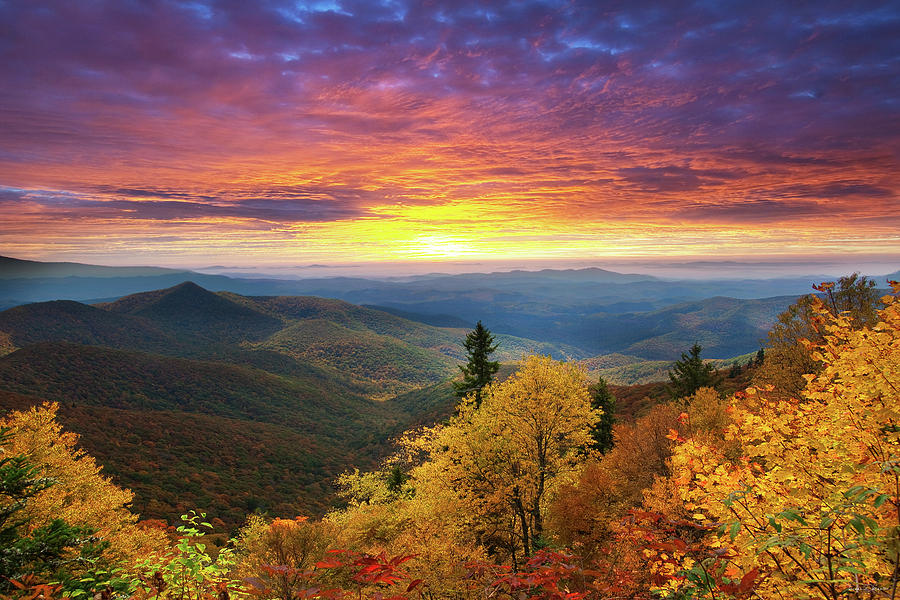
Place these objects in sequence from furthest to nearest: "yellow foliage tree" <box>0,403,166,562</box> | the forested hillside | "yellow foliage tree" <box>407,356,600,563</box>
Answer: the forested hillside, "yellow foliage tree" <box>407,356,600,563</box>, "yellow foliage tree" <box>0,403,166,562</box>

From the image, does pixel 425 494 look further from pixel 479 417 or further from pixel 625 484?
pixel 625 484

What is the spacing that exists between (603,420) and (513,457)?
2308cm

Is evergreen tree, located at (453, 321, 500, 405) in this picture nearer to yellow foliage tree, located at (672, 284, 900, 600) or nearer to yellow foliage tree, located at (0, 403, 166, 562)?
yellow foliage tree, located at (0, 403, 166, 562)

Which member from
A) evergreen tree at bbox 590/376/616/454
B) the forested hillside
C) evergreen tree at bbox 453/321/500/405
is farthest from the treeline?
the forested hillside

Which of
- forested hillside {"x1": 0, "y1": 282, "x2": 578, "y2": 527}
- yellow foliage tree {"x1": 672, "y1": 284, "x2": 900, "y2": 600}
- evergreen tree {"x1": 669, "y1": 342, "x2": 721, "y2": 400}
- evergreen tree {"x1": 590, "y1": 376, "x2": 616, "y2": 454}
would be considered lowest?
forested hillside {"x1": 0, "y1": 282, "x2": 578, "y2": 527}

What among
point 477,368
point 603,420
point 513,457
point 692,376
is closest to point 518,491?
point 513,457

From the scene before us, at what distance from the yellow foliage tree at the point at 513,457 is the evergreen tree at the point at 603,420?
14068 millimetres

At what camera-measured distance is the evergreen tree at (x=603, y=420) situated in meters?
41.3

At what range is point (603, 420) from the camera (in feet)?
140

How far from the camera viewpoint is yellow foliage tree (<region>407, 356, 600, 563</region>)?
2366cm

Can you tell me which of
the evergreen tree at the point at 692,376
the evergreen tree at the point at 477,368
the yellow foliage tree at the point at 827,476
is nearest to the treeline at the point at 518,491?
the yellow foliage tree at the point at 827,476

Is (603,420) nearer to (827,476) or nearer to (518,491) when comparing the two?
(518,491)

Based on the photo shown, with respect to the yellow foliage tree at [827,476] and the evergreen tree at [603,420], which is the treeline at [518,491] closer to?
the yellow foliage tree at [827,476]

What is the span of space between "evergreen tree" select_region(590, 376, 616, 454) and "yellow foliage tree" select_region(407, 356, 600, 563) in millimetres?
14068
